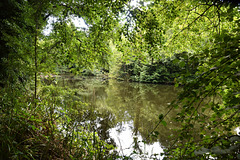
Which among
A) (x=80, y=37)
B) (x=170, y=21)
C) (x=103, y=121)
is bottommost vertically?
(x=103, y=121)

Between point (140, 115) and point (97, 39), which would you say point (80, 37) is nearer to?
point (97, 39)

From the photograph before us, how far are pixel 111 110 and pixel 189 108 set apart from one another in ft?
22.7

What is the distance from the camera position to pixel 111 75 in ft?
89.9

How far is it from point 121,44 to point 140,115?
4.97 meters

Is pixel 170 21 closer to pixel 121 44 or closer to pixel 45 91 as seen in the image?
pixel 121 44

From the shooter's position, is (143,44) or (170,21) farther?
(170,21)

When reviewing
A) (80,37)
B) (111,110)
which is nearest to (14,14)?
(80,37)

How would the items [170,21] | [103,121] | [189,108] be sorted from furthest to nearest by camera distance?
[103,121] → [170,21] → [189,108]

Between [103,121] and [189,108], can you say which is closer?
[189,108]

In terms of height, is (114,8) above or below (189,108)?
above

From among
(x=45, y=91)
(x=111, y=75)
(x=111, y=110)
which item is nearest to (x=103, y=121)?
(x=111, y=110)

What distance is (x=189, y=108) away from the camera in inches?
38.0

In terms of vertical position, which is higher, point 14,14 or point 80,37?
point 14,14

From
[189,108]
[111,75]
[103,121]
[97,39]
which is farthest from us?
[111,75]
